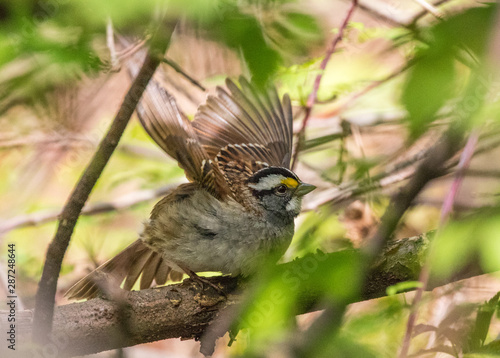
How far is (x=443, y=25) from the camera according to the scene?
3.01ft

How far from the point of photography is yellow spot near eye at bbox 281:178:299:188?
3.22m

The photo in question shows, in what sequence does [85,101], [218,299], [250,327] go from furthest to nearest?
[85,101]
[218,299]
[250,327]

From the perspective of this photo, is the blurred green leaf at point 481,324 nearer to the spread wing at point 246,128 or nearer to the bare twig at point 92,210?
the spread wing at point 246,128

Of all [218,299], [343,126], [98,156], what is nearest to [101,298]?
[218,299]

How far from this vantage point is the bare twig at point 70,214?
1564 mm

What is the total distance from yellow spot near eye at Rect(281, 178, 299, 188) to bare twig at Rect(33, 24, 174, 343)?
167 cm

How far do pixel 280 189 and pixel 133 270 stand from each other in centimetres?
98

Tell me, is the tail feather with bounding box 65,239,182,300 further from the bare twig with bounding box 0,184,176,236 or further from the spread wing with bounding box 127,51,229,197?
the bare twig with bounding box 0,184,176,236

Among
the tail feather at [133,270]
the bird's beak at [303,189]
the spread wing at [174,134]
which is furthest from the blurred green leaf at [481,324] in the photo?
the tail feather at [133,270]

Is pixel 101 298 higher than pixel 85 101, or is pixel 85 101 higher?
pixel 85 101

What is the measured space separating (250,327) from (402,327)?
0.42 meters

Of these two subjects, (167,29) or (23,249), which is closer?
(167,29)

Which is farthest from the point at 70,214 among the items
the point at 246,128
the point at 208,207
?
the point at 246,128

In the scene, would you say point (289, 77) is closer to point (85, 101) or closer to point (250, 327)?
point (250, 327)
